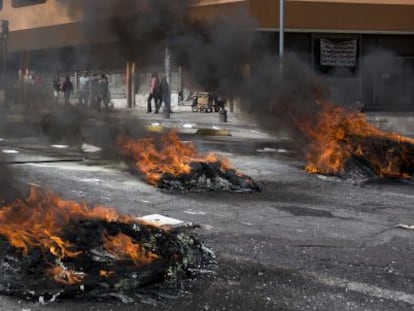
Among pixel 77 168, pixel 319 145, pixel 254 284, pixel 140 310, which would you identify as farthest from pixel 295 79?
pixel 140 310

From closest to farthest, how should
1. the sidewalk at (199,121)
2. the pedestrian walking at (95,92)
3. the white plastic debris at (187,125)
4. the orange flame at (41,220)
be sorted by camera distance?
the orange flame at (41,220) < the pedestrian walking at (95,92) < the sidewalk at (199,121) < the white plastic debris at (187,125)

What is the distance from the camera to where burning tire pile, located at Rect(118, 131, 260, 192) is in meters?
7.15

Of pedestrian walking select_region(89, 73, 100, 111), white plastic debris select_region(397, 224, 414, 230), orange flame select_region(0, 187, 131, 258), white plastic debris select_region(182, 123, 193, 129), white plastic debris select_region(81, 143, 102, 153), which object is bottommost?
white plastic debris select_region(397, 224, 414, 230)

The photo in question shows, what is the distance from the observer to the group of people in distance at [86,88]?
5418mm

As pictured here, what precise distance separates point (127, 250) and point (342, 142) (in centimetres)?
531

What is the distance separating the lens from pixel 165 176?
23.6 feet

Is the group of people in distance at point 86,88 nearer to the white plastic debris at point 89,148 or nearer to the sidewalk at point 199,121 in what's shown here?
the sidewalk at point 199,121

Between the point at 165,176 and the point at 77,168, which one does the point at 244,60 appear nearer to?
the point at 165,176

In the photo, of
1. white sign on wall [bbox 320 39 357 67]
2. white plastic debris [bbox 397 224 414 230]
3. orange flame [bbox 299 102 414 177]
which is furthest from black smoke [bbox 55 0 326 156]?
white sign on wall [bbox 320 39 357 67]

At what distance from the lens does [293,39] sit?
64.7ft

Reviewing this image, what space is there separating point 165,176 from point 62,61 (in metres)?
2.33

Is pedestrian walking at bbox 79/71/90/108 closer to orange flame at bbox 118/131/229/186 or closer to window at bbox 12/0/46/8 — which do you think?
window at bbox 12/0/46/8

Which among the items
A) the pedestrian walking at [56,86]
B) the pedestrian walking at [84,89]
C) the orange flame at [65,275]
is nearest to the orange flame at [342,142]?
the pedestrian walking at [84,89]

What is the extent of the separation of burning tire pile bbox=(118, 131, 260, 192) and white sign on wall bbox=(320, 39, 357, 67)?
1278 centimetres
